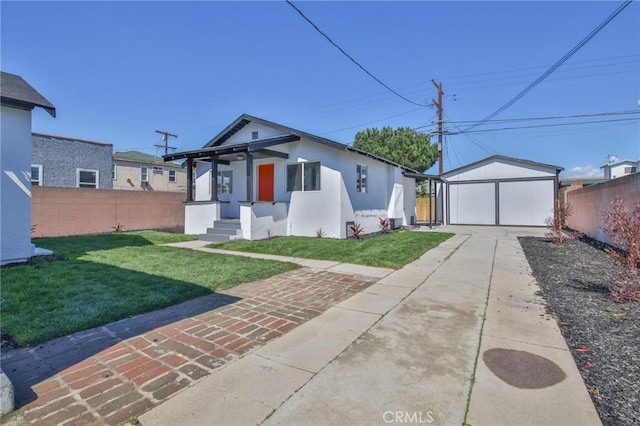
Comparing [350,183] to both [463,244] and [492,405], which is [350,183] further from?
[492,405]

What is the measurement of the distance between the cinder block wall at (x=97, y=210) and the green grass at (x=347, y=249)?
23.3 feet

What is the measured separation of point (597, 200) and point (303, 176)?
1108 centimetres

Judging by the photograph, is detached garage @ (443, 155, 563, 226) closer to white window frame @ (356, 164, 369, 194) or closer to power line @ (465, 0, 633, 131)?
power line @ (465, 0, 633, 131)

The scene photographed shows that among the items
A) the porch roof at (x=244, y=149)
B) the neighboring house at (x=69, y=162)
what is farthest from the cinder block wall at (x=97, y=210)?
the neighboring house at (x=69, y=162)

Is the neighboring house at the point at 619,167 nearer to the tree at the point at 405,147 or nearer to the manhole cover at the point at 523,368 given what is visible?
the tree at the point at 405,147

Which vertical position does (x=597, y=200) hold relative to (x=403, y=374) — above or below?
above

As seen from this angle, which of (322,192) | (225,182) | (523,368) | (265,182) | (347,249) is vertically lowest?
(523,368)

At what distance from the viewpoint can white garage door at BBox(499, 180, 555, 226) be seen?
18.2 meters

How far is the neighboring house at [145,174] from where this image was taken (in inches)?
906

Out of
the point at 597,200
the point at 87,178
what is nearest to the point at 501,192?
the point at 597,200

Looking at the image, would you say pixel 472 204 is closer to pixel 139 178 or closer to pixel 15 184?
pixel 15 184

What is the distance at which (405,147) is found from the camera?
98.4ft

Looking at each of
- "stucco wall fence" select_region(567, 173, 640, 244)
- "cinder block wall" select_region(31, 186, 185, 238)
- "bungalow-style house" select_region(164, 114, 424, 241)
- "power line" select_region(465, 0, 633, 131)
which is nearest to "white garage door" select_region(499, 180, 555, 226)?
"stucco wall fence" select_region(567, 173, 640, 244)

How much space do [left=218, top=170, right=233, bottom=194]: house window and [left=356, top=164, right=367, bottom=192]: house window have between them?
230 inches
